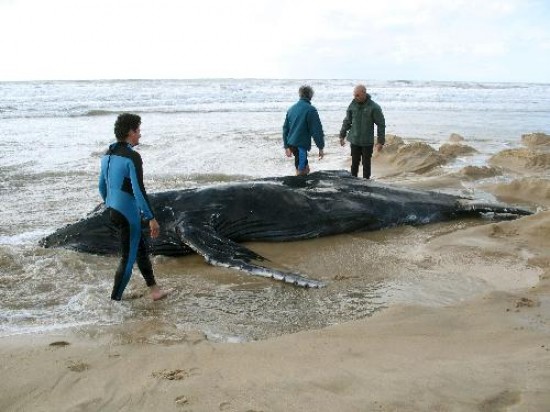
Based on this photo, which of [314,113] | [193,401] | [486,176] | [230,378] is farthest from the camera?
[486,176]

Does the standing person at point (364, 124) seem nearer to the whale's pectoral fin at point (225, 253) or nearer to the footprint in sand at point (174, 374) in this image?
the whale's pectoral fin at point (225, 253)

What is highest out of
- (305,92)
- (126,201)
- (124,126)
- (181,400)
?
(305,92)

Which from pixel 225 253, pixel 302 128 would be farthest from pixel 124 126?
pixel 302 128

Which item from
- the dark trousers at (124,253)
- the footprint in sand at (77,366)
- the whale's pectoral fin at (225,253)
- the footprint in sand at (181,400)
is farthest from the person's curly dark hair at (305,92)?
the footprint in sand at (181,400)

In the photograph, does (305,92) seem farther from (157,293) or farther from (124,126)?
(157,293)

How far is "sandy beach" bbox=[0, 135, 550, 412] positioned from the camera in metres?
3.24

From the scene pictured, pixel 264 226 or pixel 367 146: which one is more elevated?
pixel 367 146

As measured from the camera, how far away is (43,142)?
18.4 m

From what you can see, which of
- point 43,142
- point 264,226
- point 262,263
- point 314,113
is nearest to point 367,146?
point 314,113

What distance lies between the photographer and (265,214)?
777 cm

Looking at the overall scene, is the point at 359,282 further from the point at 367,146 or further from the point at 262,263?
the point at 367,146

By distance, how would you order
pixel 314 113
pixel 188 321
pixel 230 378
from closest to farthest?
pixel 230 378 → pixel 188 321 → pixel 314 113

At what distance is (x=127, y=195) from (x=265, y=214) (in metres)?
2.69

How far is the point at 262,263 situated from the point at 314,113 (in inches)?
171
